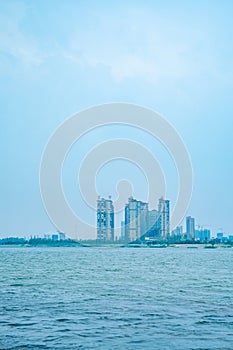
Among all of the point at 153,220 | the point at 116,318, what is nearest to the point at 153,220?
the point at 153,220

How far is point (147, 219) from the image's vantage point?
174m

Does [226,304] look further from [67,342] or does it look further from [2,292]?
[2,292]

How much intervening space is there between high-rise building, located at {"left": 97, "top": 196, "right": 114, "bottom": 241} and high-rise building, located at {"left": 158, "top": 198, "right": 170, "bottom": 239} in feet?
80.7

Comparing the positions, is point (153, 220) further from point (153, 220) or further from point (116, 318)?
point (116, 318)

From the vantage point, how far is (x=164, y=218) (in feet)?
584

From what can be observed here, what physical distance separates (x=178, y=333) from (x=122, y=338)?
194 cm

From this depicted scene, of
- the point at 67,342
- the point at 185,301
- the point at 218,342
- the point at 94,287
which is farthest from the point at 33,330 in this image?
the point at 94,287

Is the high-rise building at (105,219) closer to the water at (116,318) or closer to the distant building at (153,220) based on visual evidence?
the distant building at (153,220)

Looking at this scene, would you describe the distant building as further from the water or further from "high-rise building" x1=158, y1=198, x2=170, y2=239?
the water

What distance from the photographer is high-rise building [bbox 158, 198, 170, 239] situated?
174825 mm

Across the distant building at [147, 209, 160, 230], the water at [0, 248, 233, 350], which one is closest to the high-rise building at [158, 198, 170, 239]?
the distant building at [147, 209, 160, 230]

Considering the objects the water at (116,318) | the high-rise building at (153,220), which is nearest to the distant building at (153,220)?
the high-rise building at (153,220)

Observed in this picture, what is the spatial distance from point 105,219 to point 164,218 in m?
37.2

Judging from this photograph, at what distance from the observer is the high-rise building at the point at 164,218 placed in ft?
574
